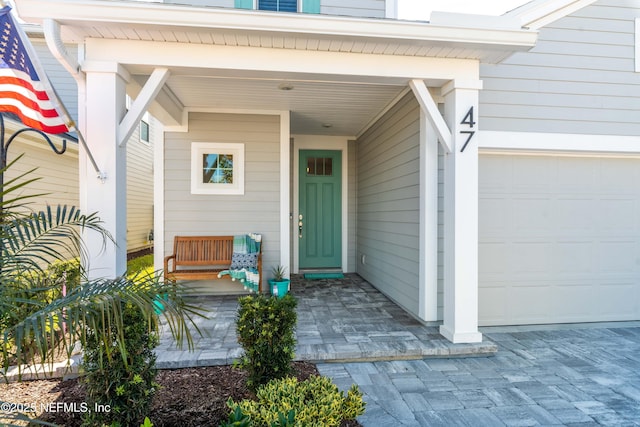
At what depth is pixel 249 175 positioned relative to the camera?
4812mm

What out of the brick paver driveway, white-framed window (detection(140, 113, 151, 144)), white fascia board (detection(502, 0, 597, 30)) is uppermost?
white-framed window (detection(140, 113, 151, 144))

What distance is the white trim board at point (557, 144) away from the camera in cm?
354

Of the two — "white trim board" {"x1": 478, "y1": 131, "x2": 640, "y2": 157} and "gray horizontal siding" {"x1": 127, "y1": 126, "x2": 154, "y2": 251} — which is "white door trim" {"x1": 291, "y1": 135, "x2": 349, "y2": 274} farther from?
"gray horizontal siding" {"x1": 127, "y1": 126, "x2": 154, "y2": 251}

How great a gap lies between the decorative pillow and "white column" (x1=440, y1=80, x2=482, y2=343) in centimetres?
244

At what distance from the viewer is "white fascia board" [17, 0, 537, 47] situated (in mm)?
2449

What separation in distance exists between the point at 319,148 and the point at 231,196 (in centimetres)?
210

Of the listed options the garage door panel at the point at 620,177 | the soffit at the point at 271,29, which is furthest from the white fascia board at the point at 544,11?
the garage door panel at the point at 620,177

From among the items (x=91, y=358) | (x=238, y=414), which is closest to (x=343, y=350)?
(x=238, y=414)

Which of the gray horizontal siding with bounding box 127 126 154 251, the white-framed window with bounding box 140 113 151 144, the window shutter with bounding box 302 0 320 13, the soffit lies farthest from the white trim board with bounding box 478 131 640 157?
the white-framed window with bounding box 140 113 151 144

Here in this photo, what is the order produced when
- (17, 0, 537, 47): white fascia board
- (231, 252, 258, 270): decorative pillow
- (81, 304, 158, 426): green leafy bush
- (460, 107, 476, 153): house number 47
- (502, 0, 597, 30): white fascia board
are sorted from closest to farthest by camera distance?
(81, 304, 158, 426): green leafy bush → (17, 0, 537, 47): white fascia board → (460, 107, 476, 153): house number 47 → (502, 0, 597, 30): white fascia board → (231, 252, 258, 270): decorative pillow

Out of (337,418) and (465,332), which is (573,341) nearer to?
(465,332)

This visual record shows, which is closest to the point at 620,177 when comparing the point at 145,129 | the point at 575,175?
Result: the point at 575,175

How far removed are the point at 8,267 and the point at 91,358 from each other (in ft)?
1.94

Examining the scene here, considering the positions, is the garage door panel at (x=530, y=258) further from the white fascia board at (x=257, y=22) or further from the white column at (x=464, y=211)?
the white fascia board at (x=257, y=22)
